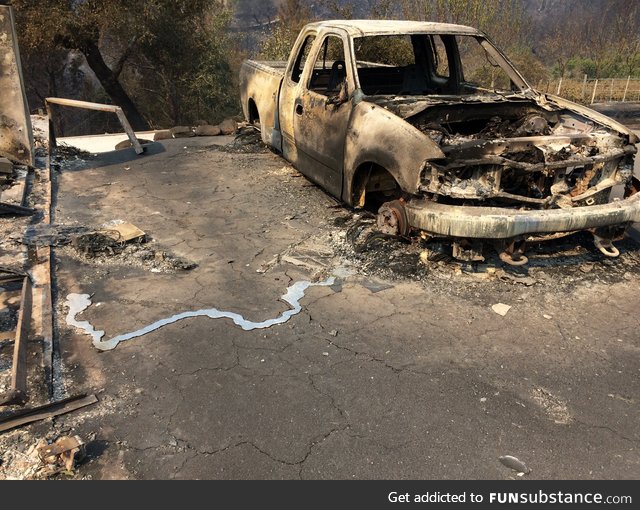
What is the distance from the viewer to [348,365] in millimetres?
3062

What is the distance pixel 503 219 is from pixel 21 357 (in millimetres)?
3372

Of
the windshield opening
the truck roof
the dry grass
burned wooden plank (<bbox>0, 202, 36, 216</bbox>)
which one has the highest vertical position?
the truck roof

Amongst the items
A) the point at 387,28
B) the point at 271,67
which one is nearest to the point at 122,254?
the point at 387,28

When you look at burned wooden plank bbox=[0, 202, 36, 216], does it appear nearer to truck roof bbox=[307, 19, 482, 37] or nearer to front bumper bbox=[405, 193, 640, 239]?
truck roof bbox=[307, 19, 482, 37]

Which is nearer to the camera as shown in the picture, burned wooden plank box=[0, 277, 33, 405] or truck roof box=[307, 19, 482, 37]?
burned wooden plank box=[0, 277, 33, 405]

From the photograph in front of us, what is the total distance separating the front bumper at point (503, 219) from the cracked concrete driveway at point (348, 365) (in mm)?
512

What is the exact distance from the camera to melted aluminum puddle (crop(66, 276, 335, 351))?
3.30 meters

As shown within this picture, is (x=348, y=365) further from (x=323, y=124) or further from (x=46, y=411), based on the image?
(x=323, y=124)

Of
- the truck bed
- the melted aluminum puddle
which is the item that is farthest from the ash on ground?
the truck bed

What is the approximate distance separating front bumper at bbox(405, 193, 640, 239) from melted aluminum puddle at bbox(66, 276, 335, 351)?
115 cm

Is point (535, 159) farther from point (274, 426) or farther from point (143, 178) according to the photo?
point (143, 178)

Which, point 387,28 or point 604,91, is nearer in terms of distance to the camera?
point 387,28

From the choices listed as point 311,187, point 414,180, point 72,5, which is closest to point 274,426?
point 414,180

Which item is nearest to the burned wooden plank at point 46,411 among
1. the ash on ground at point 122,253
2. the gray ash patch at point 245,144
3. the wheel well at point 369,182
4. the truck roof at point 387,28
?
the ash on ground at point 122,253
